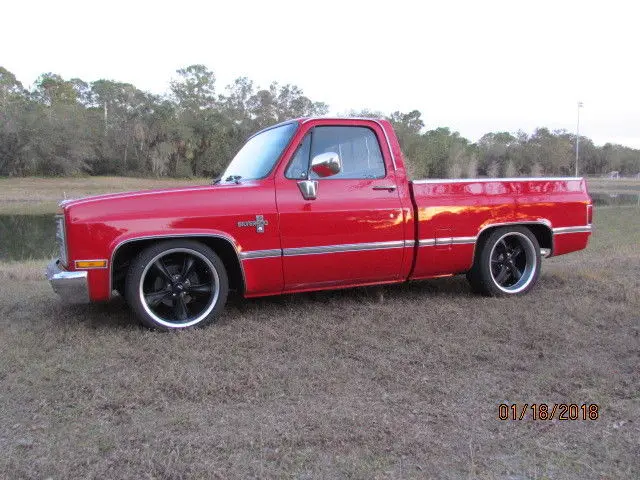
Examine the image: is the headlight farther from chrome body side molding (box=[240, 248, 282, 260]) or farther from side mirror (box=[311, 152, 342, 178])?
side mirror (box=[311, 152, 342, 178])

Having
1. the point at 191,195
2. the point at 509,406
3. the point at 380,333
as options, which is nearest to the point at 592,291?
the point at 380,333

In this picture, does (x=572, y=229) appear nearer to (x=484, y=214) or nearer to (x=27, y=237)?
(x=484, y=214)

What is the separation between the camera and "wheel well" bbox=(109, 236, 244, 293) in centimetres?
430

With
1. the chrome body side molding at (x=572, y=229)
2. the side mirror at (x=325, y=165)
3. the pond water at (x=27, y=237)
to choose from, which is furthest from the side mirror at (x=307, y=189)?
the pond water at (x=27, y=237)

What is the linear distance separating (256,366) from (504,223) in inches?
115

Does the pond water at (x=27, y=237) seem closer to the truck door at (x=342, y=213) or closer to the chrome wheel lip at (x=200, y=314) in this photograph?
the chrome wheel lip at (x=200, y=314)

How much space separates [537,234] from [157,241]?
12.5ft

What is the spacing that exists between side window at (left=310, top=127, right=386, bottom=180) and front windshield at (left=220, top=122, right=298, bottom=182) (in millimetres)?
273

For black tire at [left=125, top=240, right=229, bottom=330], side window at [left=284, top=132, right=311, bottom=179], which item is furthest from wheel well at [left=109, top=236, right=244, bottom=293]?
side window at [left=284, top=132, right=311, bottom=179]
